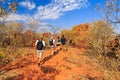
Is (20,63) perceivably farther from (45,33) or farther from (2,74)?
(45,33)


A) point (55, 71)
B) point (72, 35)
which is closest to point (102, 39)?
point (55, 71)

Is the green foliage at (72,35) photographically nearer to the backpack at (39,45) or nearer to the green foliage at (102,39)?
the green foliage at (102,39)

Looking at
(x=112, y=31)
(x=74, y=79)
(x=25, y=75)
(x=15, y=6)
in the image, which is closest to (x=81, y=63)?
(x=74, y=79)

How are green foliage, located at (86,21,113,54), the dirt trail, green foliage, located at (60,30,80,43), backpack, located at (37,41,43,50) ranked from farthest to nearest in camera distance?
1. green foliage, located at (60,30,80,43)
2. backpack, located at (37,41,43,50)
3. the dirt trail
4. green foliage, located at (86,21,113,54)

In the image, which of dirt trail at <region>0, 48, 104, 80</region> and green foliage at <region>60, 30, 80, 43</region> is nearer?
dirt trail at <region>0, 48, 104, 80</region>

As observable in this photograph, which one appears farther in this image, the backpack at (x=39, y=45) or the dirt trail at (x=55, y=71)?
the backpack at (x=39, y=45)

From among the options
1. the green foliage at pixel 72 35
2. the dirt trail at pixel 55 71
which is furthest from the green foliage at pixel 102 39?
the green foliage at pixel 72 35

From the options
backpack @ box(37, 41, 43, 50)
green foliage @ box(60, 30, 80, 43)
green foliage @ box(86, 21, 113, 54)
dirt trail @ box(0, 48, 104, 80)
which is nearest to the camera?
green foliage @ box(86, 21, 113, 54)

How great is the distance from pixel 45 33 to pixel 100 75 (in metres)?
29.1

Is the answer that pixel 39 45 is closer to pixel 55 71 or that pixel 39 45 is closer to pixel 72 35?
pixel 55 71

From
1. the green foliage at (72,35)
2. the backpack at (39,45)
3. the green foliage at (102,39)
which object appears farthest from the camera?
the green foliage at (72,35)

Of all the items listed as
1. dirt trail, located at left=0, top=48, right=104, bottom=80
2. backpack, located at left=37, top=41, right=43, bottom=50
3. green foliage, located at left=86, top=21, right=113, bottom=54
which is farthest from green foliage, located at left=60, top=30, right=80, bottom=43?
backpack, located at left=37, top=41, right=43, bottom=50

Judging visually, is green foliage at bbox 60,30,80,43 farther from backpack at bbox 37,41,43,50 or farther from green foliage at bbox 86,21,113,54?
backpack at bbox 37,41,43,50

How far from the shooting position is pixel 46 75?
15.2 m
